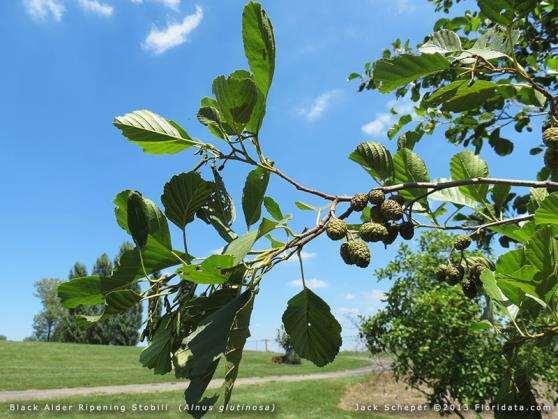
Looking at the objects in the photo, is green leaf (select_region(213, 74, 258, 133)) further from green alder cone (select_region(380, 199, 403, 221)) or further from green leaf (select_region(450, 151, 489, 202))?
green leaf (select_region(450, 151, 489, 202))

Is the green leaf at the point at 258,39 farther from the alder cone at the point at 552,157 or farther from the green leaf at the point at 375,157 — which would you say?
the alder cone at the point at 552,157

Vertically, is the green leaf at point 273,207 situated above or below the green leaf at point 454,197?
below

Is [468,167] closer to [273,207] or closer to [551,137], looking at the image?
[551,137]

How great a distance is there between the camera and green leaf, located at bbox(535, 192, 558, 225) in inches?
48.8

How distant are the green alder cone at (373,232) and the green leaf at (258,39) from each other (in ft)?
1.37

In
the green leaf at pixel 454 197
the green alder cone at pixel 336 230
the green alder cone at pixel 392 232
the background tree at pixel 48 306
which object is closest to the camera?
the green alder cone at pixel 336 230

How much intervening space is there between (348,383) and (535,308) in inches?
809

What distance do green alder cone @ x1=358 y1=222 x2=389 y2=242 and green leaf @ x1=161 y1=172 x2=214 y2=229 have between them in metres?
0.39

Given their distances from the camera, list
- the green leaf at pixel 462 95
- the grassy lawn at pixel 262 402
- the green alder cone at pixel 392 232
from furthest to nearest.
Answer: the grassy lawn at pixel 262 402, the green leaf at pixel 462 95, the green alder cone at pixel 392 232

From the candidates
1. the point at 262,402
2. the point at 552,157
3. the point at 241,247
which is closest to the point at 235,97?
the point at 241,247

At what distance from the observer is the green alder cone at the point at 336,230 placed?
1064 mm

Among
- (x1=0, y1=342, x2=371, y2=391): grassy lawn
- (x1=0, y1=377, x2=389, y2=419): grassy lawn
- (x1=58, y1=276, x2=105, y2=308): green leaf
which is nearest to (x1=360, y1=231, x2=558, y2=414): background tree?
(x1=0, y1=377, x2=389, y2=419): grassy lawn

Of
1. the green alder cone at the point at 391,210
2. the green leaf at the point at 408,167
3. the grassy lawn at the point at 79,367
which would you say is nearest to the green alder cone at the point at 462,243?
the green leaf at the point at 408,167

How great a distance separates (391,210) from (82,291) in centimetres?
75
